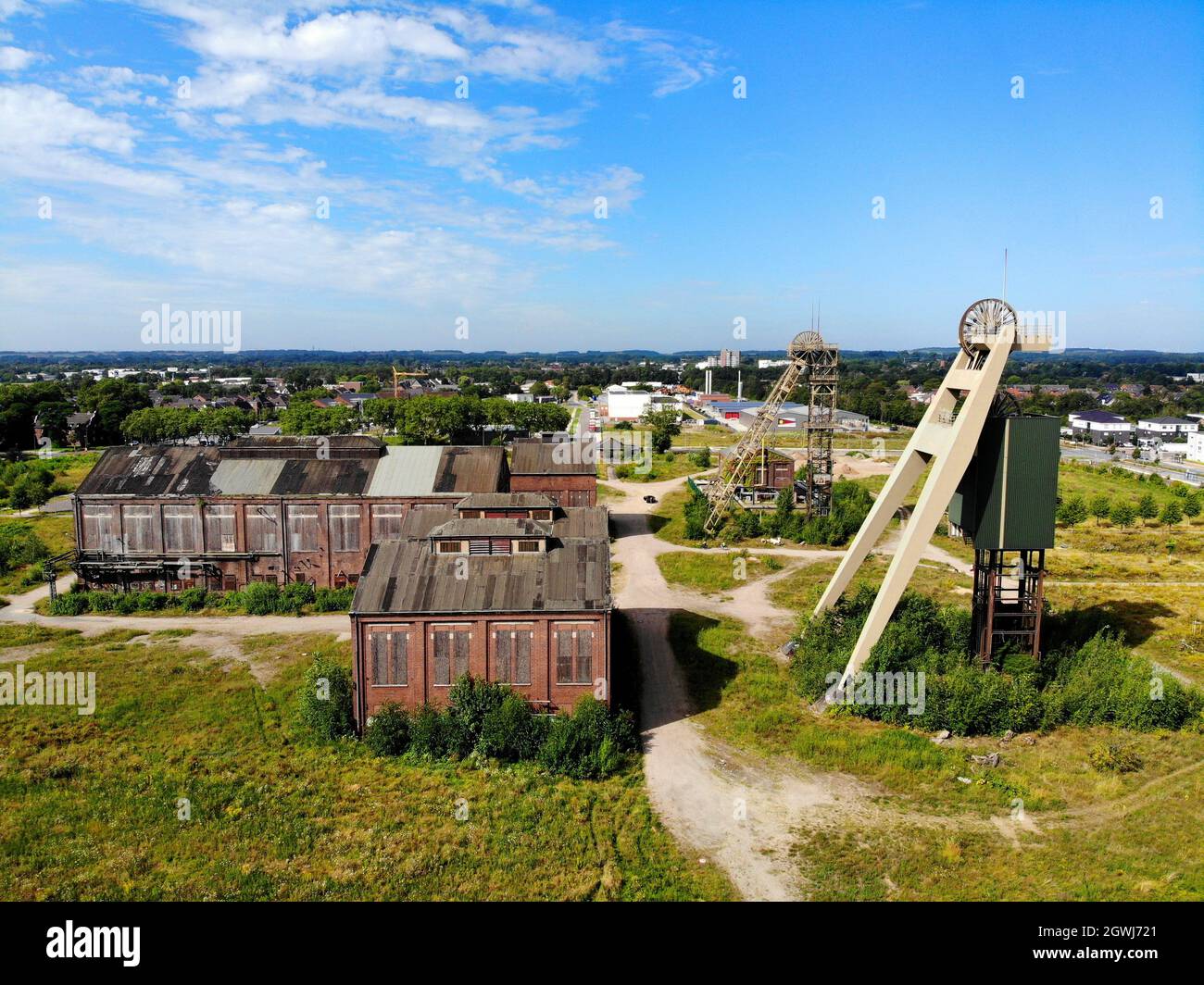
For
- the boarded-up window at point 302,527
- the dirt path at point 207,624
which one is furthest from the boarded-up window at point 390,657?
the boarded-up window at point 302,527

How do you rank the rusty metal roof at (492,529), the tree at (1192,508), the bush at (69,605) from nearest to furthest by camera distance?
the rusty metal roof at (492,529)
the bush at (69,605)
the tree at (1192,508)

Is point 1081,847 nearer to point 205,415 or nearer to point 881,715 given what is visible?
point 881,715

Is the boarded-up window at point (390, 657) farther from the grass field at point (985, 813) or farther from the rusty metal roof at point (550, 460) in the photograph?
the rusty metal roof at point (550, 460)

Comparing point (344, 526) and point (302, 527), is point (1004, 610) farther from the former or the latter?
point (302, 527)

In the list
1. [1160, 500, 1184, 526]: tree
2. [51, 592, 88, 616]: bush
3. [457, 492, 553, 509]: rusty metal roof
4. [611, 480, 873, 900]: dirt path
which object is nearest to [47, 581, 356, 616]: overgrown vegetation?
[51, 592, 88, 616]: bush

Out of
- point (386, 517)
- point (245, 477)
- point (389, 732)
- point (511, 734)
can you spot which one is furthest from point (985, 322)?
point (245, 477)

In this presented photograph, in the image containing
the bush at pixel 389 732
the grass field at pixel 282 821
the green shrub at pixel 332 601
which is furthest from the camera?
the green shrub at pixel 332 601
